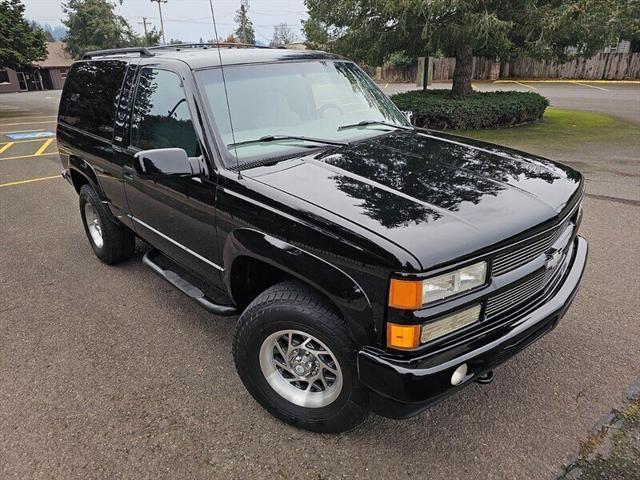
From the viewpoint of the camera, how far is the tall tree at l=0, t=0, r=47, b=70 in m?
19.3

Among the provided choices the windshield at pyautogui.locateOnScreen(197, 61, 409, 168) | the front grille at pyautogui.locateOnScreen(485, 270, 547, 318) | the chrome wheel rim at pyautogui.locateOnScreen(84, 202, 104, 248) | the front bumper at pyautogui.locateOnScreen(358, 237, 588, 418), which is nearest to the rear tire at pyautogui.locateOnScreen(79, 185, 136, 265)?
the chrome wheel rim at pyautogui.locateOnScreen(84, 202, 104, 248)

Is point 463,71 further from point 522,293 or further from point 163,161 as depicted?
point 163,161

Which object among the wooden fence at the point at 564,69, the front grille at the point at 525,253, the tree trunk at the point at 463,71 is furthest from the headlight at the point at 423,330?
the wooden fence at the point at 564,69

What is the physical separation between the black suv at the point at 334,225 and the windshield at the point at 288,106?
1 centimetres

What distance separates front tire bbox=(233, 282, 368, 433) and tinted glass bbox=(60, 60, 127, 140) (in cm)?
220

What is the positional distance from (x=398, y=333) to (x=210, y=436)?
1.24 meters

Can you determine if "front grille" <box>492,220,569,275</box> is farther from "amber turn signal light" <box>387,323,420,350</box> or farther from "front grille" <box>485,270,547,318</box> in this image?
"amber turn signal light" <box>387,323,420,350</box>

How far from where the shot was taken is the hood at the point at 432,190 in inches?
79.3

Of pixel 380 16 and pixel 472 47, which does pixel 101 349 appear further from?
pixel 472 47

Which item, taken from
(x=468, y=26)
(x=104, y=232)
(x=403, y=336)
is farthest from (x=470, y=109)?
(x=403, y=336)

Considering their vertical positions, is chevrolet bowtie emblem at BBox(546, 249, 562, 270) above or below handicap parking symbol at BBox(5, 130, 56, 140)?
above

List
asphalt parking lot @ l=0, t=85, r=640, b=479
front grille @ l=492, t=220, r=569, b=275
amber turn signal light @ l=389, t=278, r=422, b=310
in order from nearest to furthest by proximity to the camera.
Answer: amber turn signal light @ l=389, t=278, r=422, b=310
front grille @ l=492, t=220, r=569, b=275
asphalt parking lot @ l=0, t=85, r=640, b=479

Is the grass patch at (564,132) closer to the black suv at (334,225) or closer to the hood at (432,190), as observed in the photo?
the black suv at (334,225)

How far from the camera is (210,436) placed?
2.51 meters
